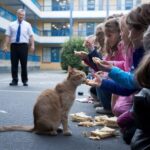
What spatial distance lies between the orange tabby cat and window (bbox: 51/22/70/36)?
125 ft

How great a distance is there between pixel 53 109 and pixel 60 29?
39.4 meters

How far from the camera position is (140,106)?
6.93 feet

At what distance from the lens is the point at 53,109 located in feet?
12.3

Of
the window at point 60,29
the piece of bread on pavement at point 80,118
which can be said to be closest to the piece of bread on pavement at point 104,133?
the piece of bread on pavement at point 80,118

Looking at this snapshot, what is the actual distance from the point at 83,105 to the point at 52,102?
2.42m

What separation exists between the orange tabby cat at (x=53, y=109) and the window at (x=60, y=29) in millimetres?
38084

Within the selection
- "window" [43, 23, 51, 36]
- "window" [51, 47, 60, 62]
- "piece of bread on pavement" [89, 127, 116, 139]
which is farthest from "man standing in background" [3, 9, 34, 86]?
"window" [51, 47, 60, 62]

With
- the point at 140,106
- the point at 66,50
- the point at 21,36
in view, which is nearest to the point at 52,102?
the point at 140,106

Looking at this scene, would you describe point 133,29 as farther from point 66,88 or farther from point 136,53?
point 66,88

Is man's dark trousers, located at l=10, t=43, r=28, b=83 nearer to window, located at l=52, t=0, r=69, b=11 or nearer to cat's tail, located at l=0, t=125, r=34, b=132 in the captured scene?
cat's tail, located at l=0, t=125, r=34, b=132

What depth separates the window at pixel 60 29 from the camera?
42.1 meters

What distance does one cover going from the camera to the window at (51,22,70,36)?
4209 cm

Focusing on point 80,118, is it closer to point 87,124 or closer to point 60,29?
point 87,124

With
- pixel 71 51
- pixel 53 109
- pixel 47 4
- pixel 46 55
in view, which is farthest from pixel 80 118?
pixel 47 4
